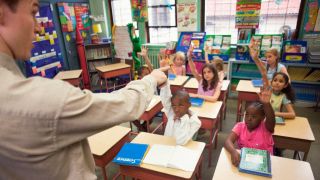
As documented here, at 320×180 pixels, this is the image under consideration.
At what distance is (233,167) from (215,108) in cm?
109

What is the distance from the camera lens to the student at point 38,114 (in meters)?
0.48

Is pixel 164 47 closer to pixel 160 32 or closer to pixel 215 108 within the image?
pixel 160 32

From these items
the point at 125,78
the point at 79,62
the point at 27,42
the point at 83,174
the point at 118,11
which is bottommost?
the point at 125,78

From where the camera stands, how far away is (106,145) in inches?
76.2

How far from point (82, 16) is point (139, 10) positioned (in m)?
1.48

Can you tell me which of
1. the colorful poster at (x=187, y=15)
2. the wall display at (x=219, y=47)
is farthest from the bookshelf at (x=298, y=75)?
the colorful poster at (x=187, y=15)

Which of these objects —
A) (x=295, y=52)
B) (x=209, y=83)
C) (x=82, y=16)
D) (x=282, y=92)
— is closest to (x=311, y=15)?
(x=295, y=52)

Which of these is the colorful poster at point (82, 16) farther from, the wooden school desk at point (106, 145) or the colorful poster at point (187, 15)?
the wooden school desk at point (106, 145)

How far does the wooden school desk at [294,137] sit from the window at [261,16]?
287 cm

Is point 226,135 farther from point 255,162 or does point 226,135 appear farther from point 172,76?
point 255,162

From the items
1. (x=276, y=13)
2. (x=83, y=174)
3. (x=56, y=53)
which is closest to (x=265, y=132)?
(x=83, y=174)

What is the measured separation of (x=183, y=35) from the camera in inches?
191

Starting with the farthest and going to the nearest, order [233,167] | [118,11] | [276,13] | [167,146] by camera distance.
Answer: [118,11] → [276,13] → [167,146] → [233,167]

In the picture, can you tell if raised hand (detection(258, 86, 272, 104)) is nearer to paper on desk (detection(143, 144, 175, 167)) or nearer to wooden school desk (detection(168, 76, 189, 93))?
paper on desk (detection(143, 144, 175, 167))
